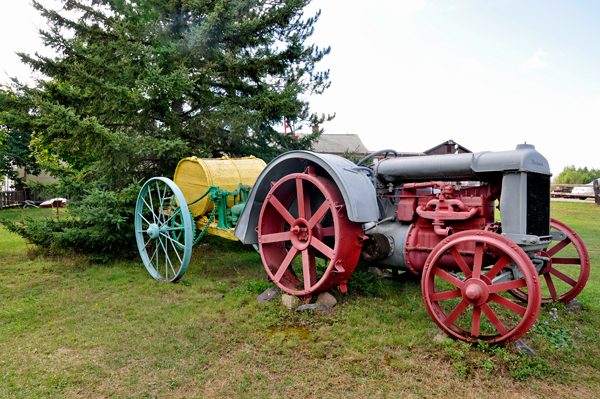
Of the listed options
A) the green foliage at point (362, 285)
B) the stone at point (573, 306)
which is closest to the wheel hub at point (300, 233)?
the green foliage at point (362, 285)

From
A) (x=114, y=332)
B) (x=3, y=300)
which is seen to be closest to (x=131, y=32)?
(x=3, y=300)

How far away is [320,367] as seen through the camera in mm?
3418

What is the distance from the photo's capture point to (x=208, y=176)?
6637mm

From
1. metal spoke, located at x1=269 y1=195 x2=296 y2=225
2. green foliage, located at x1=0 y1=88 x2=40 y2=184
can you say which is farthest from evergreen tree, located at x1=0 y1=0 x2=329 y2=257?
green foliage, located at x1=0 y1=88 x2=40 y2=184

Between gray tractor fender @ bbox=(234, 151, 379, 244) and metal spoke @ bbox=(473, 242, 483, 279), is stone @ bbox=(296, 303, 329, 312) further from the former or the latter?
metal spoke @ bbox=(473, 242, 483, 279)

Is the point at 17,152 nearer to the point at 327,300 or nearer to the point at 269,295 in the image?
the point at 269,295

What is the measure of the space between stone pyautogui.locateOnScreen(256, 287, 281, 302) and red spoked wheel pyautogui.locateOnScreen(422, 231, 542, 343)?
2030 millimetres

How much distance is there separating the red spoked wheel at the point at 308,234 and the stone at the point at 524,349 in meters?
1.70

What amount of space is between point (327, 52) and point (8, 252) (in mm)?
8632

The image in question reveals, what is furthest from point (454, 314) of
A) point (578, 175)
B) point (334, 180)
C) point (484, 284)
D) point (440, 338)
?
point (578, 175)

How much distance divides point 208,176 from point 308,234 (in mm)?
2689

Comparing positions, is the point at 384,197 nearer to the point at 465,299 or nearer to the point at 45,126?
the point at 465,299

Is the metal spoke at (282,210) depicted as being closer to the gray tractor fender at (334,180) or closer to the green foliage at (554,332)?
the gray tractor fender at (334,180)

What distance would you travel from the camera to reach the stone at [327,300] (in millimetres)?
4691
